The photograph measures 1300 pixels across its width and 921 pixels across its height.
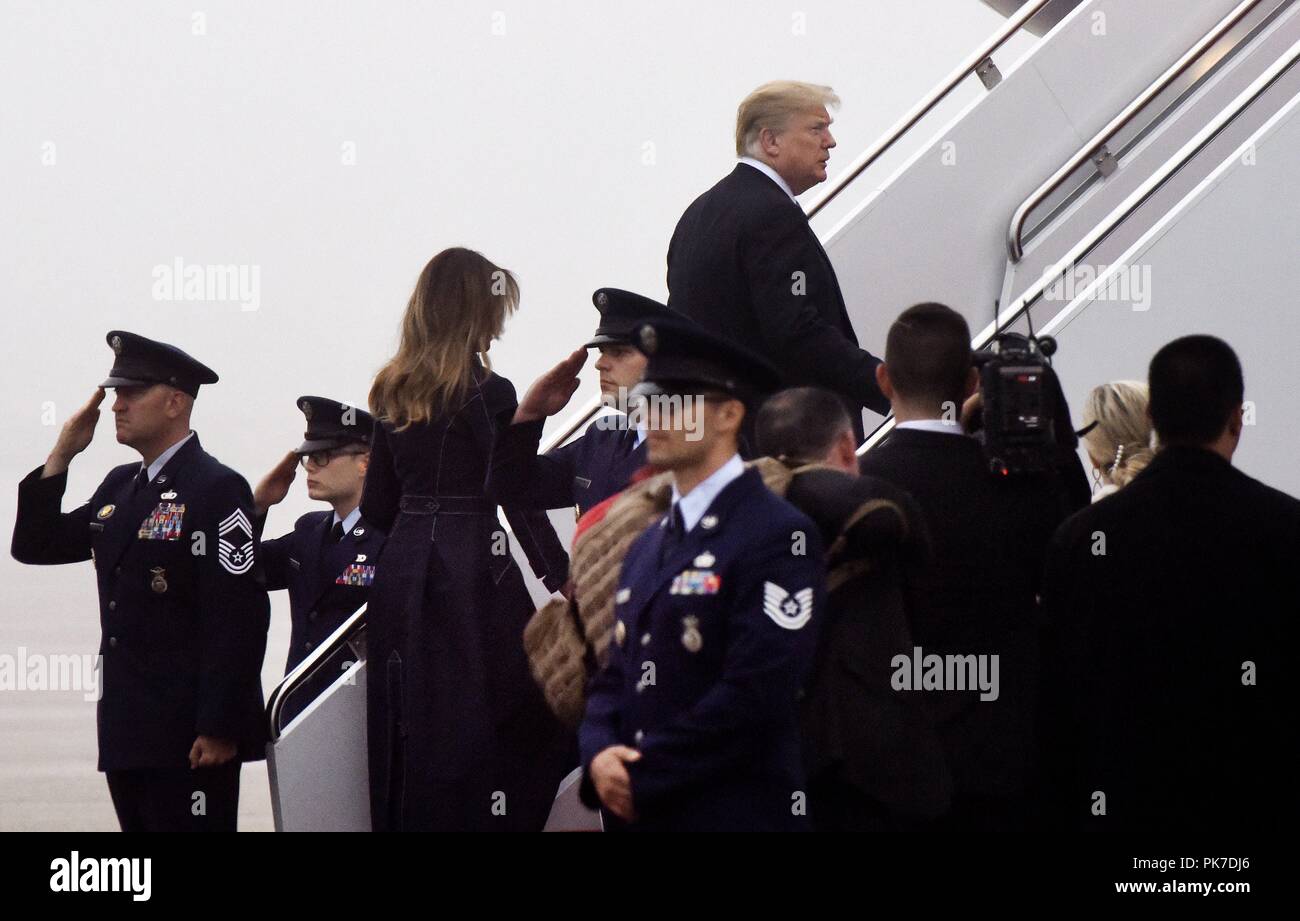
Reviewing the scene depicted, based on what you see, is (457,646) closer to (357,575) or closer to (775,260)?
(775,260)

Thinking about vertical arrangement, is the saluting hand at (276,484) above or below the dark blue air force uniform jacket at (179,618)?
above

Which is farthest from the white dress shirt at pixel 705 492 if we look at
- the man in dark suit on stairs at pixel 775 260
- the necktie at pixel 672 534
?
the man in dark suit on stairs at pixel 775 260

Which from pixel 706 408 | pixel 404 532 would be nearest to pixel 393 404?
pixel 404 532

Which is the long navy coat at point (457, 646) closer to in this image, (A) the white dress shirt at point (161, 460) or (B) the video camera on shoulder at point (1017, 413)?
(A) the white dress shirt at point (161, 460)

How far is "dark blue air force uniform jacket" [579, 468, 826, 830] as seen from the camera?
9.45ft

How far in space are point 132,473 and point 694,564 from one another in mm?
2377

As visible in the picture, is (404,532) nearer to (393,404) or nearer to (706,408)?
(393,404)

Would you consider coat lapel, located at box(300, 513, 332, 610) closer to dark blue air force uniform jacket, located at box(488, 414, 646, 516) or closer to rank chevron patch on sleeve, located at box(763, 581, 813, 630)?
dark blue air force uniform jacket, located at box(488, 414, 646, 516)

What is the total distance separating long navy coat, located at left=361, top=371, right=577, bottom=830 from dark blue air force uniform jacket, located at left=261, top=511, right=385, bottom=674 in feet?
3.83

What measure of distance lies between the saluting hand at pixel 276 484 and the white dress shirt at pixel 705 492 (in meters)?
2.50

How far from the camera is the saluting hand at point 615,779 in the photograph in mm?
2924

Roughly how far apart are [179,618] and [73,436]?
1.93ft

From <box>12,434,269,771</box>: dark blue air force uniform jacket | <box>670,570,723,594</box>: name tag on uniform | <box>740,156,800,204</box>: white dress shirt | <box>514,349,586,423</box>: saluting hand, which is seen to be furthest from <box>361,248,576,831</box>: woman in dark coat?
<box>670,570,723,594</box>: name tag on uniform
